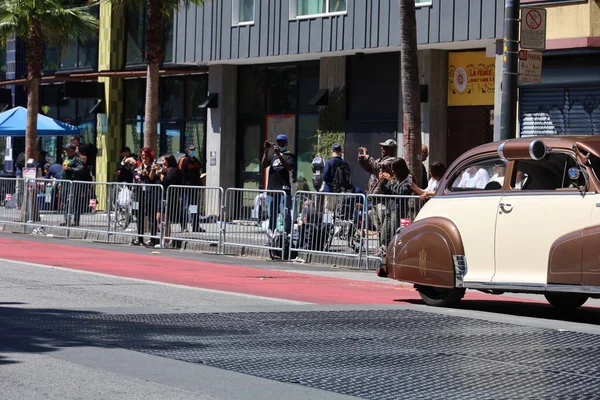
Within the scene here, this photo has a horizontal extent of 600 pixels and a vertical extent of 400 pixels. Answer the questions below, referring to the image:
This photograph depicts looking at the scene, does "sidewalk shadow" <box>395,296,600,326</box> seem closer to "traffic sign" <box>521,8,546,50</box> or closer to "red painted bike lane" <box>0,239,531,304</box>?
"red painted bike lane" <box>0,239,531,304</box>

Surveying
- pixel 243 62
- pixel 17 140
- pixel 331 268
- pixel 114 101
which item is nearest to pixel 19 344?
pixel 331 268

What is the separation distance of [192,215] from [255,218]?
1.69 metres

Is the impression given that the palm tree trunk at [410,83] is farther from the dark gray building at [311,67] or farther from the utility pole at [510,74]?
the dark gray building at [311,67]

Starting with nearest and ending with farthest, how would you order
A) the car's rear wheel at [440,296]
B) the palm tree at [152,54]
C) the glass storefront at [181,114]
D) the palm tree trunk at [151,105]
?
1. the car's rear wheel at [440,296]
2. the palm tree at [152,54]
3. the palm tree trunk at [151,105]
4. the glass storefront at [181,114]

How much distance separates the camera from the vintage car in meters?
11.3

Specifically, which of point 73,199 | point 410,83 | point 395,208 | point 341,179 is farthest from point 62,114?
point 395,208

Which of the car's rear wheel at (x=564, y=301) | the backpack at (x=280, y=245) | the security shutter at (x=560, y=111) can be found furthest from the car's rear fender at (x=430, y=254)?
the security shutter at (x=560, y=111)

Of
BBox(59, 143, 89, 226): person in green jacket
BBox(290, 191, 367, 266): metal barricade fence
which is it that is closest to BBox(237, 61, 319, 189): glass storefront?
BBox(59, 143, 89, 226): person in green jacket

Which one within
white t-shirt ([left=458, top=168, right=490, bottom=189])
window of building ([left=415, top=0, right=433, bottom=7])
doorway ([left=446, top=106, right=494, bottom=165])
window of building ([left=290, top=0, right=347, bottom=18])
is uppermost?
window of building ([left=290, top=0, right=347, bottom=18])

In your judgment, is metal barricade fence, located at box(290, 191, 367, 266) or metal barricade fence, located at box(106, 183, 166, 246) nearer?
metal barricade fence, located at box(290, 191, 367, 266)

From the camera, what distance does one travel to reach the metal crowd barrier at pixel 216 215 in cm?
1831

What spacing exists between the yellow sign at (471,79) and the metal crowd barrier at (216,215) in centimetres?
629

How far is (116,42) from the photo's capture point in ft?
117

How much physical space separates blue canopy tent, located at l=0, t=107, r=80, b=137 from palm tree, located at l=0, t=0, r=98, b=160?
202 centimetres
